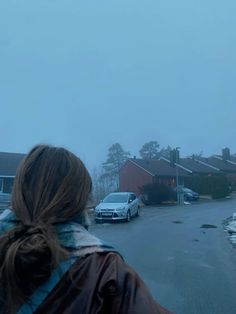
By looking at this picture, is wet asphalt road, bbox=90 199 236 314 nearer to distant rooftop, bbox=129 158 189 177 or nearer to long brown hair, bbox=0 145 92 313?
long brown hair, bbox=0 145 92 313

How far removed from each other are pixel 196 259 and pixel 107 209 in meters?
12.6

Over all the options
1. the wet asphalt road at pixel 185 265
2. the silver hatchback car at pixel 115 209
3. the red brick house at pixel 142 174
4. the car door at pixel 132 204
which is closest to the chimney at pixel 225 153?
the red brick house at pixel 142 174

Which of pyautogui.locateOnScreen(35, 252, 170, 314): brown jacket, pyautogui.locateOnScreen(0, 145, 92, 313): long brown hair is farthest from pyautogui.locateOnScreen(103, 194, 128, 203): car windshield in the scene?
pyautogui.locateOnScreen(35, 252, 170, 314): brown jacket

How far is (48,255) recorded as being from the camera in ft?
5.12

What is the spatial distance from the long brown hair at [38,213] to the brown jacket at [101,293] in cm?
8

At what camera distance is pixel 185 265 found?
1070cm

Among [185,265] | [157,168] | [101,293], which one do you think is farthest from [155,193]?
[101,293]

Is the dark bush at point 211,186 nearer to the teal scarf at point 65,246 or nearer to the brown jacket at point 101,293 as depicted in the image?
the teal scarf at point 65,246

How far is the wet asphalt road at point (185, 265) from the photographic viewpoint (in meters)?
7.06

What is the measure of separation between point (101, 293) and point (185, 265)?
31.5 ft

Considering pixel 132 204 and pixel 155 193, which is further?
pixel 155 193

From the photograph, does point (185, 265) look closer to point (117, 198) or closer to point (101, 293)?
point (101, 293)

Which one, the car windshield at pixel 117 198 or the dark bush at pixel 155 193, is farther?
the dark bush at pixel 155 193

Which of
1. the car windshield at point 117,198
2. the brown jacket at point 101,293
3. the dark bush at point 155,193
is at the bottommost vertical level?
the brown jacket at point 101,293
